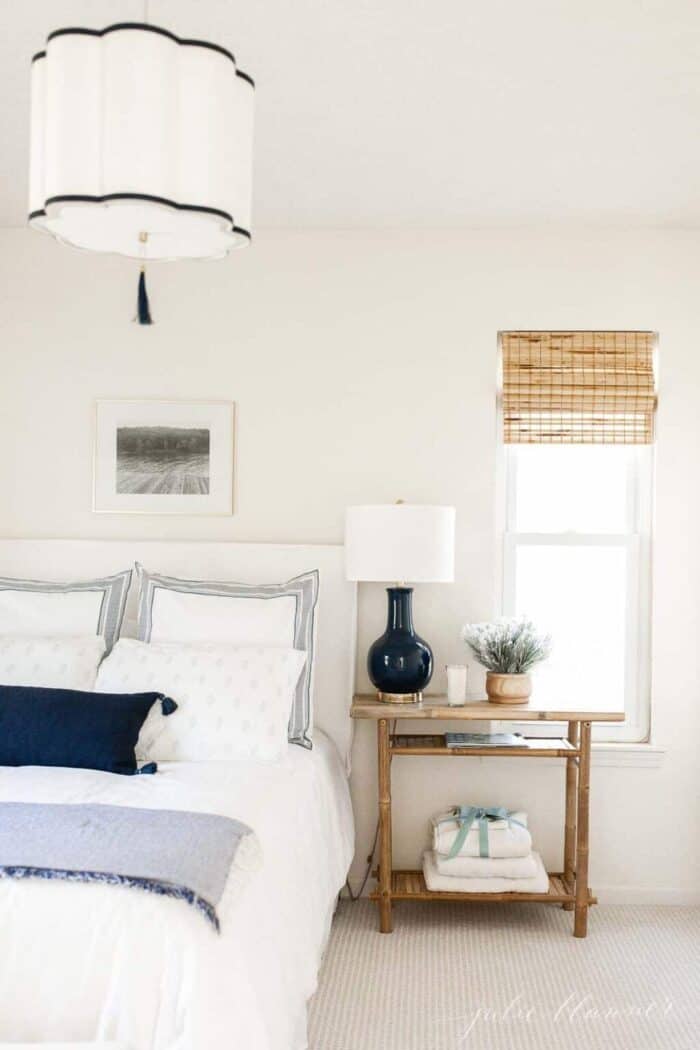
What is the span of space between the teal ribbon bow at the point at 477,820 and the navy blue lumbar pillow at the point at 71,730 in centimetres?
120

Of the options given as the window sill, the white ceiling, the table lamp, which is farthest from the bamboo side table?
the white ceiling

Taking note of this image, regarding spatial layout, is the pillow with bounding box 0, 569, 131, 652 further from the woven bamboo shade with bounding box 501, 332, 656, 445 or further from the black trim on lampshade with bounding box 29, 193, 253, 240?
the black trim on lampshade with bounding box 29, 193, 253, 240

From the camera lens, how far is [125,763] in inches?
112

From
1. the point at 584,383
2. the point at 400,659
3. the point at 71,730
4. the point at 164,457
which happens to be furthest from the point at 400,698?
the point at 584,383

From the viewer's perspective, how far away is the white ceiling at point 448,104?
7.65 ft

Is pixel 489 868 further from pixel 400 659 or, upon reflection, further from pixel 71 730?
pixel 71 730

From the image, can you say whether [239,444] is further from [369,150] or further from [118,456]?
[369,150]

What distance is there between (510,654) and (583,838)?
0.69 metres

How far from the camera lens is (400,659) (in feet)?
11.7

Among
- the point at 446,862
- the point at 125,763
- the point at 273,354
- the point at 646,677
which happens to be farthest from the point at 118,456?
the point at 646,677

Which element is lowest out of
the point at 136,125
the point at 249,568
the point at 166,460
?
the point at 249,568

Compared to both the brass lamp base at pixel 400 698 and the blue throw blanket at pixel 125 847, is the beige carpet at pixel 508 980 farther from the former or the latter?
the blue throw blanket at pixel 125 847

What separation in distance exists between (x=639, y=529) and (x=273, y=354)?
1638 millimetres

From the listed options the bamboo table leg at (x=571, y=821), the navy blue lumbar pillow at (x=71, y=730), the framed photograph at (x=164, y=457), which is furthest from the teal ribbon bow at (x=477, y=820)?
the framed photograph at (x=164, y=457)
